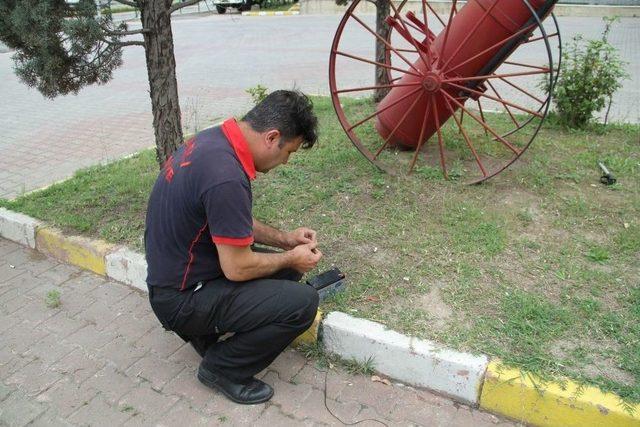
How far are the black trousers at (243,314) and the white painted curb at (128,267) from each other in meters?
0.91

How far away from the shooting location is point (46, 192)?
434cm

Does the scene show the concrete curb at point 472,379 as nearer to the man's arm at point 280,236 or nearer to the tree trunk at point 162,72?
the man's arm at point 280,236

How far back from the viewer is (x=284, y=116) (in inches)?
86.7

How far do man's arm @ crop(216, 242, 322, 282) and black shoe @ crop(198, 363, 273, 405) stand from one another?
517mm

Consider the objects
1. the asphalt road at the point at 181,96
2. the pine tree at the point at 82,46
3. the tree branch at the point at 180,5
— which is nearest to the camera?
the pine tree at the point at 82,46

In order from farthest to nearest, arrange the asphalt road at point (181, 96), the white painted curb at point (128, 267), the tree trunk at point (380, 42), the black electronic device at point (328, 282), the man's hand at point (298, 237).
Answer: the asphalt road at point (181, 96) → the tree trunk at point (380, 42) → the white painted curb at point (128, 267) → the black electronic device at point (328, 282) → the man's hand at point (298, 237)

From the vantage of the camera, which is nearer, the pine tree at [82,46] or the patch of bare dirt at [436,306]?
the patch of bare dirt at [436,306]

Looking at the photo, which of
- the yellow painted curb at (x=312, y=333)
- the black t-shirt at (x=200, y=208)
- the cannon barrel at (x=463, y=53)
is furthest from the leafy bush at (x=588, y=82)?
the black t-shirt at (x=200, y=208)

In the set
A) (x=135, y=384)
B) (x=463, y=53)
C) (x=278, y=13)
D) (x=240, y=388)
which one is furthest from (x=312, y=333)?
(x=278, y=13)

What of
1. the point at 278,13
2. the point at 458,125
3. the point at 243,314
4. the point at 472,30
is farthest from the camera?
the point at 278,13

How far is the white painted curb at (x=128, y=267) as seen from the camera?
327 centimetres

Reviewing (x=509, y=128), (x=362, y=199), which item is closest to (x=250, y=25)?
(x=509, y=128)

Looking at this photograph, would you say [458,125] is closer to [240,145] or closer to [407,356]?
[407,356]

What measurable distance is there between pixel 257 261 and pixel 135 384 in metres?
0.93
